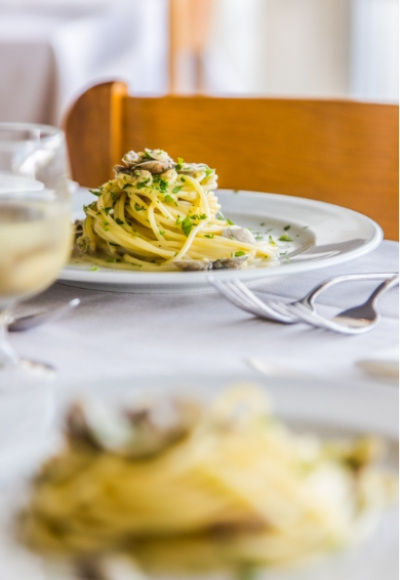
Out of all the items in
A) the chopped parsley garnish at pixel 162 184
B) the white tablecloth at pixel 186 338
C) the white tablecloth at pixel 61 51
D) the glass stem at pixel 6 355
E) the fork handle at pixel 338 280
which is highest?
the white tablecloth at pixel 61 51

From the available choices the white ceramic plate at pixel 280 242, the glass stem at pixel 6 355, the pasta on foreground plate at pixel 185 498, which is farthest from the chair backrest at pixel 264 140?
the pasta on foreground plate at pixel 185 498

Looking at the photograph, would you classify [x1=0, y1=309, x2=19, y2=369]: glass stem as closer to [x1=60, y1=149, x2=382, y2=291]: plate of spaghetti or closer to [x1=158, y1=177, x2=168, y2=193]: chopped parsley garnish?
[x1=60, y1=149, x2=382, y2=291]: plate of spaghetti

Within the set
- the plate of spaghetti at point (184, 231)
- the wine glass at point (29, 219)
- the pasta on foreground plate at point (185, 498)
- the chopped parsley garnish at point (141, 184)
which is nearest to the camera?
the pasta on foreground plate at point (185, 498)

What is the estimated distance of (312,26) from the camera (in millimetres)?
5926

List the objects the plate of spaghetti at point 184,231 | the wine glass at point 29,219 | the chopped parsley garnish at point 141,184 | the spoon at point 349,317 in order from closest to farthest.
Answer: the wine glass at point 29,219, the spoon at point 349,317, the plate of spaghetti at point 184,231, the chopped parsley garnish at point 141,184

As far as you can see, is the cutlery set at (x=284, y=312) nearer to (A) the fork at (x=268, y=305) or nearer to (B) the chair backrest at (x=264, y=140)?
(A) the fork at (x=268, y=305)

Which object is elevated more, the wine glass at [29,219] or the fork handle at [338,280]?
the wine glass at [29,219]

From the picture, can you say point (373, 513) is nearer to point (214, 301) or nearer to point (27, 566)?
point (27, 566)

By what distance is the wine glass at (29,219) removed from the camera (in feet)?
2.13

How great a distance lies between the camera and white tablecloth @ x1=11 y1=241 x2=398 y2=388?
0.71 metres

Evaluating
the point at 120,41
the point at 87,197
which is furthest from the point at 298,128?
the point at 120,41

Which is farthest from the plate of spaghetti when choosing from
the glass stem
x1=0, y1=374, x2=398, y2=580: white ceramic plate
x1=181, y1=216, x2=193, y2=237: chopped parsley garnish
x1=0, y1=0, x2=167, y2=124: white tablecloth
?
x1=0, y1=0, x2=167, y2=124: white tablecloth

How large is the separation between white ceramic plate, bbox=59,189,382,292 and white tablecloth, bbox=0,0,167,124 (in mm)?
1659

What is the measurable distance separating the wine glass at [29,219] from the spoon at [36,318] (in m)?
0.08
